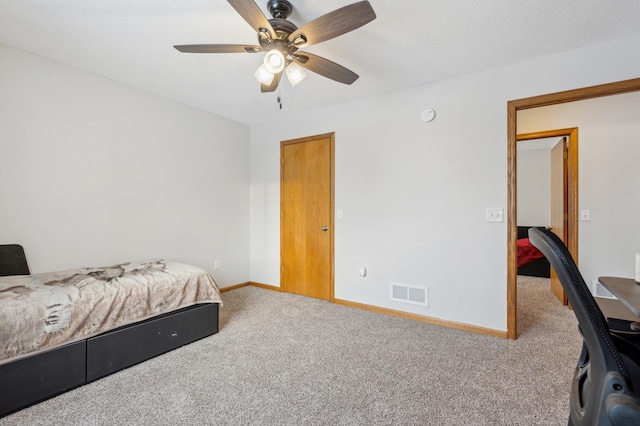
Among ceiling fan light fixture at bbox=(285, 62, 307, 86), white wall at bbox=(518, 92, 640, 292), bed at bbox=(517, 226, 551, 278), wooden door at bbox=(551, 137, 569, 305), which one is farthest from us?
bed at bbox=(517, 226, 551, 278)

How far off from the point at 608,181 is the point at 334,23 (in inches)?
143

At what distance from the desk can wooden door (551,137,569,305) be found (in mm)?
2009

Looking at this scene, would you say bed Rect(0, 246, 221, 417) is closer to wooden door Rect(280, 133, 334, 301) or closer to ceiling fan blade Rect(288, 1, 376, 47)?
wooden door Rect(280, 133, 334, 301)

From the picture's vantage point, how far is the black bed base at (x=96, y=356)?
1.60m

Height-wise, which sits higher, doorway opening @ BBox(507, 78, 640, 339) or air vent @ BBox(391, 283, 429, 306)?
doorway opening @ BBox(507, 78, 640, 339)

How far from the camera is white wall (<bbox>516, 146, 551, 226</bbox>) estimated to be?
5.62 metres

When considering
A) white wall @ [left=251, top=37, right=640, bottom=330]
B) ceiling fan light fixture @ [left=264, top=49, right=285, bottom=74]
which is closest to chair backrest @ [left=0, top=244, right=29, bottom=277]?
ceiling fan light fixture @ [left=264, top=49, right=285, bottom=74]

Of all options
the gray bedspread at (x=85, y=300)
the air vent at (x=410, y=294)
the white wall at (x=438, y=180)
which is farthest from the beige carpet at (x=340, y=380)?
the white wall at (x=438, y=180)

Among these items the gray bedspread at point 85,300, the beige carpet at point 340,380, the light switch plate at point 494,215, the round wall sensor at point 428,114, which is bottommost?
the beige carpet at point 340,380

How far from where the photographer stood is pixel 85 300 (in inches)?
74.7

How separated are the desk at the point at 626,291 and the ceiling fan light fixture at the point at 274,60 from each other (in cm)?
213

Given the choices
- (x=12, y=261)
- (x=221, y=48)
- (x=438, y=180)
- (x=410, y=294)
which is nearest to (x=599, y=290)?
(x=410, y=294)

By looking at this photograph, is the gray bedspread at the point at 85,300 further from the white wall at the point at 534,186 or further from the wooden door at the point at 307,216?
the white wall at the point at 534,186

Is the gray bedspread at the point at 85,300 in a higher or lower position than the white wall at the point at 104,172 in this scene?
lower
